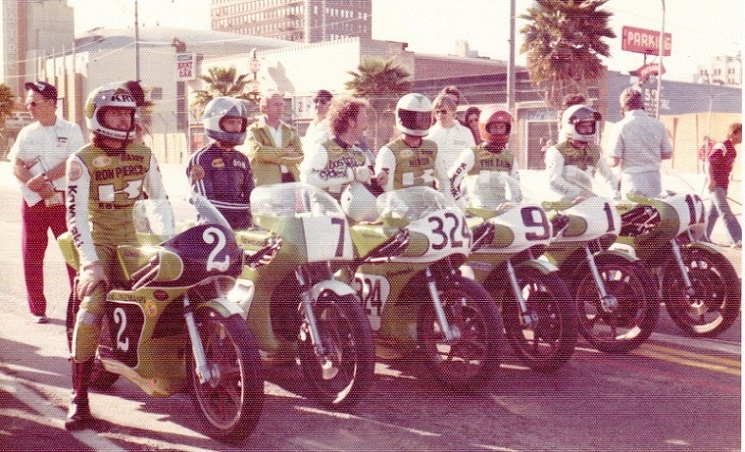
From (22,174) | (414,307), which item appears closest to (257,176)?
(22,174)

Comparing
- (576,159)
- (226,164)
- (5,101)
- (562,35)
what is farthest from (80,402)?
(562,35)

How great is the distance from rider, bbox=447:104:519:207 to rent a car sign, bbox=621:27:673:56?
0.98 m

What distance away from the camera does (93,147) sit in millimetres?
4605

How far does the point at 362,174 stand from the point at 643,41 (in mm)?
1919

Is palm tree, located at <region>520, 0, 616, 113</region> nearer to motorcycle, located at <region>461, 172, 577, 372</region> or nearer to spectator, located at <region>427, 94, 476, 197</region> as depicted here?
spectator, located at <region>427, 94, 476, 197</region>

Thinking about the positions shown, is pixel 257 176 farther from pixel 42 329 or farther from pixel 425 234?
pixel 425 234

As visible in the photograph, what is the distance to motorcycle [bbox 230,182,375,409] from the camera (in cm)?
464

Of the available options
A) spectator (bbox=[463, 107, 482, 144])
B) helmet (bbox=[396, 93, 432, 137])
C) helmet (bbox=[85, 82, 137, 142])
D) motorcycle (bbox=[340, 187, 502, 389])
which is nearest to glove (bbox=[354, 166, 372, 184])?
motorcycle (bbox=[340, 187, 502, 389])

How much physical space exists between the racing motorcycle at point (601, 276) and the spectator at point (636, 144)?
1.17m

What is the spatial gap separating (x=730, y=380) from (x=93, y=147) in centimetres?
397

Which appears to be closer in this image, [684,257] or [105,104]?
[105,104]

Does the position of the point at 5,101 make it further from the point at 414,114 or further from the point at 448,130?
the point at 448,130

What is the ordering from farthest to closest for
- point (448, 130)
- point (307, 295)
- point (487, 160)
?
point (448, 130) < point (487, 160) < point (307, 295)

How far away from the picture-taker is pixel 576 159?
658 cm
